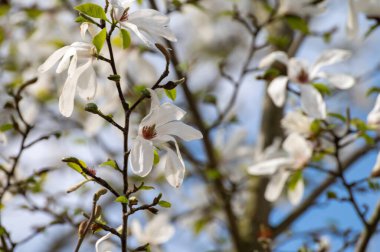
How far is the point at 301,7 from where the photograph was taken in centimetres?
159

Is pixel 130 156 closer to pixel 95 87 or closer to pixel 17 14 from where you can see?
pixel 95 87

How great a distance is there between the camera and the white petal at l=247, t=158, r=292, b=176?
143cm

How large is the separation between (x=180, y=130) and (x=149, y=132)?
48 millimetres

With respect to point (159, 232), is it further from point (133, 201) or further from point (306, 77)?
point (133, 201)

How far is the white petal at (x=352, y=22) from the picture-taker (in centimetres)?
146

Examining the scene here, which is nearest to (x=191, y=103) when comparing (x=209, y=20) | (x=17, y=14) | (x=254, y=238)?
(x=254, y=238)

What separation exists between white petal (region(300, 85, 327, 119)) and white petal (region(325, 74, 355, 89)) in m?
0.06

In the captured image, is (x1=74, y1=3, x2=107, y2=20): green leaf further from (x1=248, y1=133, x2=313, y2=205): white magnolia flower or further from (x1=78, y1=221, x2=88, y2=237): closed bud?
(x1=248, y1=133, x2=313, y2=205): white magnolia flower

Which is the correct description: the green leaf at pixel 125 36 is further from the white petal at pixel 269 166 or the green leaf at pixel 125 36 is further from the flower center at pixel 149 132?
the white petal at pixel 269 166

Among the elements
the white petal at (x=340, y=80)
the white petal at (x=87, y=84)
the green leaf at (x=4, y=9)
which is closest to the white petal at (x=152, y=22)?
the white petal at (x=87, y=84)

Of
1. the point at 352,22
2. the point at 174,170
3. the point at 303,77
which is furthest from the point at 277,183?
the point at 174,170

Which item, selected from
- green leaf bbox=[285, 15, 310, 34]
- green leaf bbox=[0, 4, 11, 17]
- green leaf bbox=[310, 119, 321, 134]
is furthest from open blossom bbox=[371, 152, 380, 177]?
green leaf bbox=[0, 4, 11, 17]

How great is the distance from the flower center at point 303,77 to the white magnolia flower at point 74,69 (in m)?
0.60

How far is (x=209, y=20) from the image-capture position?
3.41 metres
